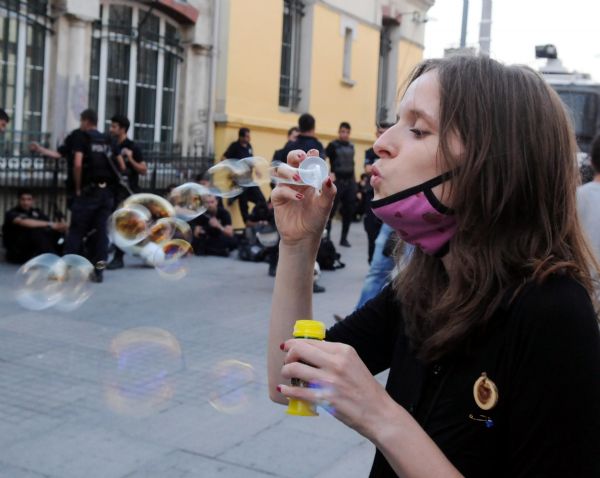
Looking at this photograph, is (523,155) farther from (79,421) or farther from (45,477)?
(79,421)

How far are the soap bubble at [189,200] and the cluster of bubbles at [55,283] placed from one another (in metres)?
0.63

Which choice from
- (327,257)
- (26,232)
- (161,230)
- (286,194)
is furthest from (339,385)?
(327,257)

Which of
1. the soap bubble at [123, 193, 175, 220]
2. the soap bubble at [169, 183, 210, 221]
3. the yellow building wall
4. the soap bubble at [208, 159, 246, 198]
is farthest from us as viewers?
the yellow building wall

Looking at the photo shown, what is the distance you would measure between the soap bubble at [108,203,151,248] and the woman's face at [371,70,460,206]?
8.89 feet

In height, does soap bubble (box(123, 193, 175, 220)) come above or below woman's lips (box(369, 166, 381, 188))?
below

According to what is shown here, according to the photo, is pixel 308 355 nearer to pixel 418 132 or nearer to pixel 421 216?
pixel 421 216

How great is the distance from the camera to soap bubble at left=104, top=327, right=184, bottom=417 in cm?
405

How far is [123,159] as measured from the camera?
9742 millimetres

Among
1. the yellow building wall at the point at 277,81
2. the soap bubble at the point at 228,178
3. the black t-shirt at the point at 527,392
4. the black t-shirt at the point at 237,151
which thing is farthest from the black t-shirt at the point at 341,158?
the black t-shirt at the point at 527,392

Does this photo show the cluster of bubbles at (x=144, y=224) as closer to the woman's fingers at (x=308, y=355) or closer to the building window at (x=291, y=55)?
the woman's fingers at (x=308, y=355)

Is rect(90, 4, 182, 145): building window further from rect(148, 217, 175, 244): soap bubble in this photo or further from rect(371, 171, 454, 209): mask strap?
rect(371, 171, 454, 209): mask strap

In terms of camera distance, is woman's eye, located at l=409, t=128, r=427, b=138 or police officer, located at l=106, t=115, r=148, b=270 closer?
woman's eye, located at l=409, t=128, r=427, b=138

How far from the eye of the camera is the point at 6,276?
9016 mm

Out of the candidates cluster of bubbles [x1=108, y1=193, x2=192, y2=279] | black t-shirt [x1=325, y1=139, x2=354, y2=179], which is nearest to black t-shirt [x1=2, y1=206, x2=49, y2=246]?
black t-shirt [x1=325, y1=139, x2=354, y2=179]
